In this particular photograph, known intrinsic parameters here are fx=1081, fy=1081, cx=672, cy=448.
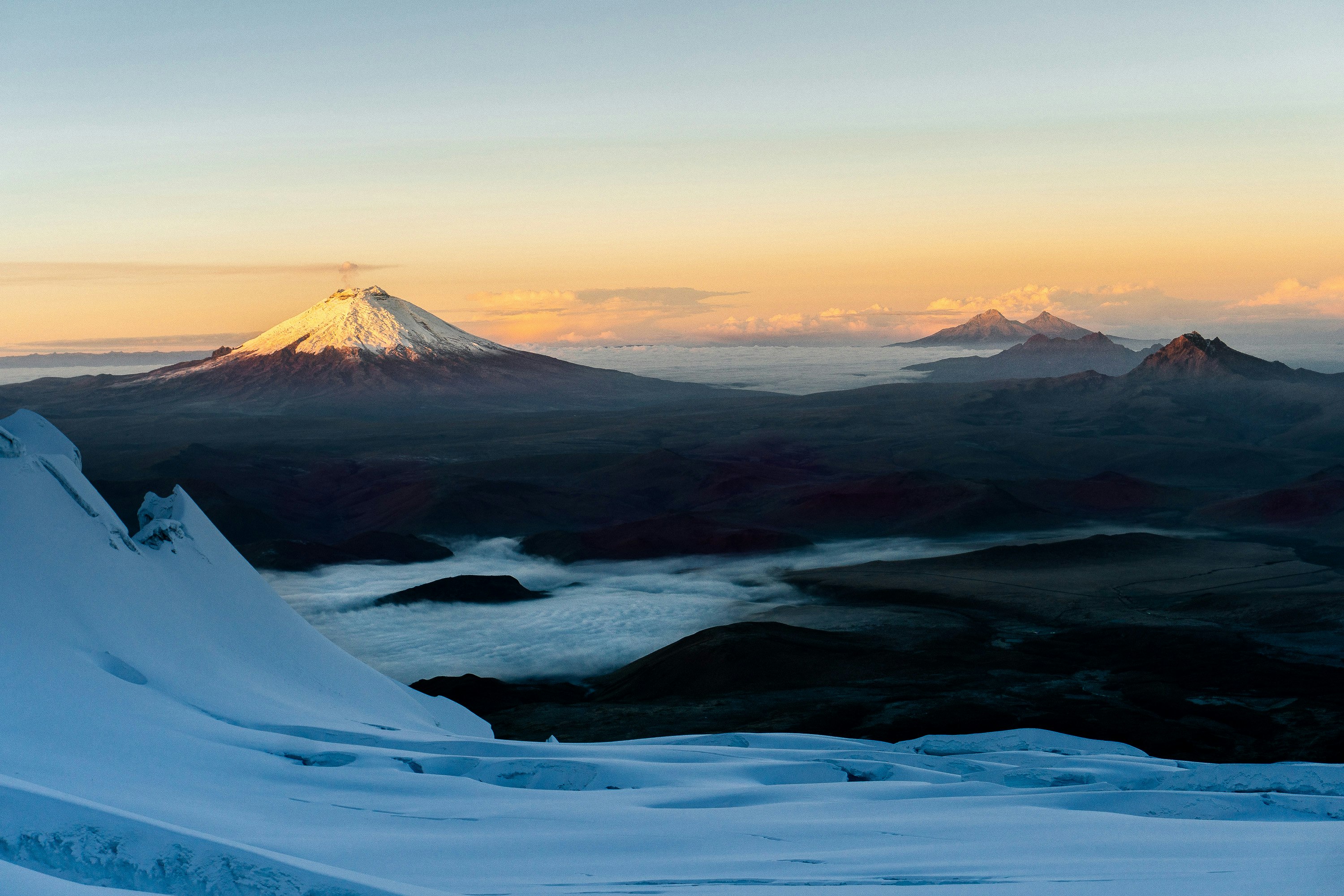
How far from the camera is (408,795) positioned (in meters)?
9.35

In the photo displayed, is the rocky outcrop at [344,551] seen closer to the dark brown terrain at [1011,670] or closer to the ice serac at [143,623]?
the dark brown terrain at [1011,670]

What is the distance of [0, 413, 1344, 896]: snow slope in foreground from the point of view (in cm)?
650

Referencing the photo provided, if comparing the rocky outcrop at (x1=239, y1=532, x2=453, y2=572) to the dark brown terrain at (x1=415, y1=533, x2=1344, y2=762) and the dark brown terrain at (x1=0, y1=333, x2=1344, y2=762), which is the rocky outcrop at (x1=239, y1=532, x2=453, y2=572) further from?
the dark brown terrain at (x1=415, y1=533, x2=1344, y2=762)

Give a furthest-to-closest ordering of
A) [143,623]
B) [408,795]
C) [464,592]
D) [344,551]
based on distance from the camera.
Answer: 1. [344,551]
2. [464,592]
3. [143,623]
4. [408,795]

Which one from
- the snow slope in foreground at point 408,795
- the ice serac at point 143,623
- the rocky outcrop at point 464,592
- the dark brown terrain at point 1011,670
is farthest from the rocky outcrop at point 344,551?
the snow slope in foreground at point 408,795

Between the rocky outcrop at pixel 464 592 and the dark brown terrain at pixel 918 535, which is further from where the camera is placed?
the rocky outcrop at pixel 464 592

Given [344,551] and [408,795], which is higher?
[408,795]

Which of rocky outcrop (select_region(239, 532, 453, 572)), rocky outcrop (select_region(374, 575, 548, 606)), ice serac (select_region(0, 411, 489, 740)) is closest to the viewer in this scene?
ice serac (select_region(0, 411, 489, 740))

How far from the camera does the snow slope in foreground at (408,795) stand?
21.3ft

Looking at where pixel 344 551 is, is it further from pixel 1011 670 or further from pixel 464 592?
pixel 1011 670

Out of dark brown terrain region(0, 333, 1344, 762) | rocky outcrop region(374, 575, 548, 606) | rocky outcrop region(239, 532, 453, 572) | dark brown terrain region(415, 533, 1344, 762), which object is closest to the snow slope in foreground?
dark brown terrain region(415, 533, 1344, 762)

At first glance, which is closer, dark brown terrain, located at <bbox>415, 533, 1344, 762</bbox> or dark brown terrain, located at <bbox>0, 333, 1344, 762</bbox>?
dark brown terrain, located at <bbox>415, 533, 1344, 762</bbox>

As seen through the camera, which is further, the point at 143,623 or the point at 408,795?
→ the point at 143,623

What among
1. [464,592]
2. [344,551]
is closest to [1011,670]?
[464,592]
